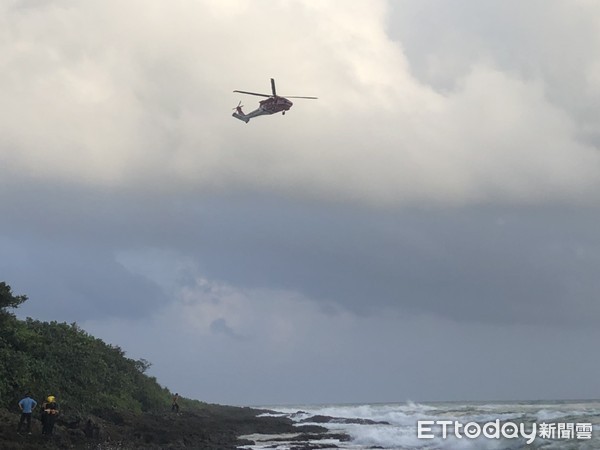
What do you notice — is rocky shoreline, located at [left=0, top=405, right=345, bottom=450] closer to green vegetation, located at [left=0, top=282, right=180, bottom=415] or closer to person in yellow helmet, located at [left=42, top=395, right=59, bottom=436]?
person in yellow helmet, located at [left=42, top=395, right=59, bottom=436]

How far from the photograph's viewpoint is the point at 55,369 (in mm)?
41812

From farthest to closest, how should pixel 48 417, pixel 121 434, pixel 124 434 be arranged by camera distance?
pixel 124 434 → pixel 121 434 → pixel 48 417

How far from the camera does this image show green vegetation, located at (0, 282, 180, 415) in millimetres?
35281

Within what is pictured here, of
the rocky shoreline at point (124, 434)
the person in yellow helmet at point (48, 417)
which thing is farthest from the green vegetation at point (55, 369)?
the person in yellow helmet at point (48, 417)

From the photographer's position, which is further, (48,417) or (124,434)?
(124,434)

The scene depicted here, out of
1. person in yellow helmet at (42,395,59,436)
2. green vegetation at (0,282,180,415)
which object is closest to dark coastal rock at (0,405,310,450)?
person in yellow helmet at (42,395,59,436)

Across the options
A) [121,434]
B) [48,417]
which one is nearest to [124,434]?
[121,434]

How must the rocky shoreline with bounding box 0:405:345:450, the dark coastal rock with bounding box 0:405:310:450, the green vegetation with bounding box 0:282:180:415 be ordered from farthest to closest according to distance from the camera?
1. the green vegetation with bounding box 0:282:180:415
2. the rocky shoreline with bounding box 0:405:345:450
3. the dark coastal rock with bounding box 0:405:310:450

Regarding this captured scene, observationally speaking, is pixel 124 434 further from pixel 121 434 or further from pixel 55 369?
pixel 55 369

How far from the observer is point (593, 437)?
144 feet

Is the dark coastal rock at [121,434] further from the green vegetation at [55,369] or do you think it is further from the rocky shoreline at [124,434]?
the green vegetation at [55,369]

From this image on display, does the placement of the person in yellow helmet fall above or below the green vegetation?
below

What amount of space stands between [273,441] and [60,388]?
470 inches

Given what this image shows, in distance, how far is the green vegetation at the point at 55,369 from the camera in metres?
35.3
